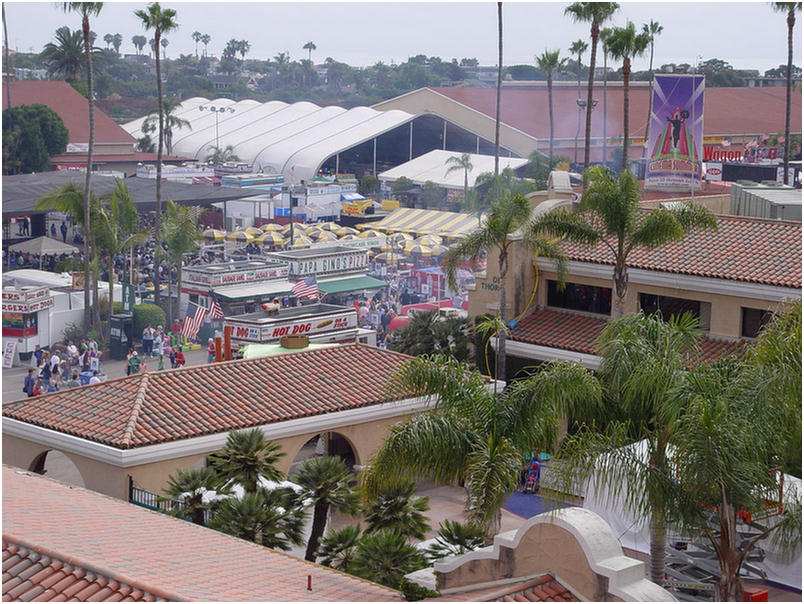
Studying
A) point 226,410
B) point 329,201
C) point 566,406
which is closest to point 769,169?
point 329,201

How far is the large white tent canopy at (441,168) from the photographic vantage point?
71438 mm

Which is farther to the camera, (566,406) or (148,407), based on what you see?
(148,407)

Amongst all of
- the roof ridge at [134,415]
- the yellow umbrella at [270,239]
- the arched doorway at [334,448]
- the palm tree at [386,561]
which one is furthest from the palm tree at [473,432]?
the yellow umbrella at [270,239]

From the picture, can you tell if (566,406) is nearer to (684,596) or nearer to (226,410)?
(684,596)

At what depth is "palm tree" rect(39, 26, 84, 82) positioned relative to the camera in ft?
282

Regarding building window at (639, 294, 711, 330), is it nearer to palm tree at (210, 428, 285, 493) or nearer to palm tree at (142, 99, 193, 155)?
palm tree at (210, 428, 285, 493)

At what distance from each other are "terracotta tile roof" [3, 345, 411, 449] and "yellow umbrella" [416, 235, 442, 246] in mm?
26093

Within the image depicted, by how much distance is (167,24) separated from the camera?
136ft

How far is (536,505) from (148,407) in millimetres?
7655

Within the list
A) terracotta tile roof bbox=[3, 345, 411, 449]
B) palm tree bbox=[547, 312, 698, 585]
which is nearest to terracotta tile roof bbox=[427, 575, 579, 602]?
palm tree bbox=[547, 312, 698, 585]

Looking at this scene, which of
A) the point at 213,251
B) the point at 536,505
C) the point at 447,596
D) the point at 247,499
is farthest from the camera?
the point at 213,251

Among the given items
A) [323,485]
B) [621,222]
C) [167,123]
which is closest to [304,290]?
[621,222]

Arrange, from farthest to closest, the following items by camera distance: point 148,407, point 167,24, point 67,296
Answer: point 167,24, point 67,296, point 148,407

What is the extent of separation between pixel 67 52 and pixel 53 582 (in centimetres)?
8303
